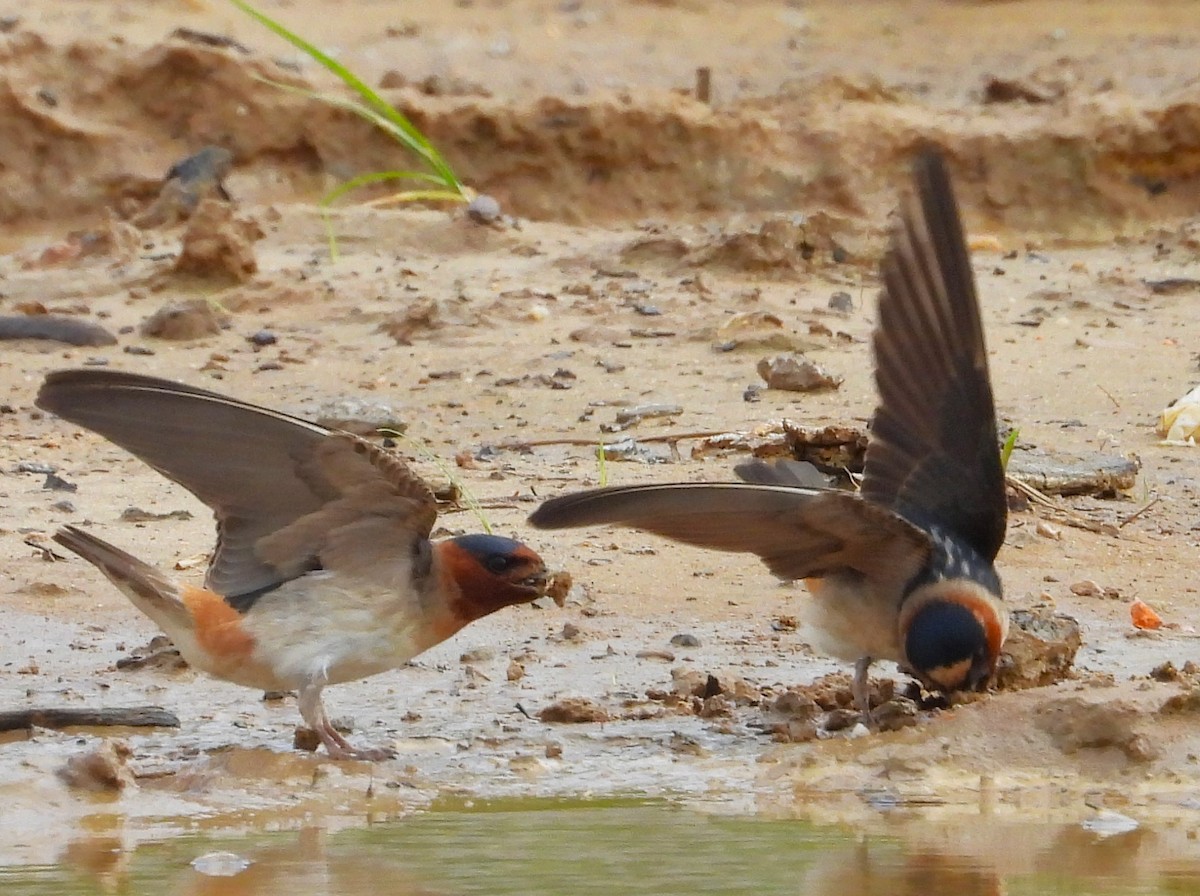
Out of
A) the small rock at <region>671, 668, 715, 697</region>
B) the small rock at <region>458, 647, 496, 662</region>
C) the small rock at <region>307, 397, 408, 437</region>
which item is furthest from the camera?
the small rock at <region>307, 397, 408, 437</region>

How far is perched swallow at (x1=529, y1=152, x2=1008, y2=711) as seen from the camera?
4922mm

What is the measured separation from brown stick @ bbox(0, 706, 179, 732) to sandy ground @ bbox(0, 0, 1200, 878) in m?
0.08

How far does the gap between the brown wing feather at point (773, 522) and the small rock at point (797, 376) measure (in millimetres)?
2878

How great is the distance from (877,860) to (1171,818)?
76 centimetres

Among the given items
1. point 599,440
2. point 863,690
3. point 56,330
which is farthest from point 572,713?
point 56,330

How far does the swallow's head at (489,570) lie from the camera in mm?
5145

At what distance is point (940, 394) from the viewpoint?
5414mm

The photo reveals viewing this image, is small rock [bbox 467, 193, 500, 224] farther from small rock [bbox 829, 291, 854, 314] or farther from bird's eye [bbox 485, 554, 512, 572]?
bird's eye [bbox 485, 554, 512, 572]

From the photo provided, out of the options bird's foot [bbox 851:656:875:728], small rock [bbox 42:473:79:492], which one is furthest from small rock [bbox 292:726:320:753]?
small rock [bbox 42:473:79:492]

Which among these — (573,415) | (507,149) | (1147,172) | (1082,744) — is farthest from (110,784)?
(1147,172)

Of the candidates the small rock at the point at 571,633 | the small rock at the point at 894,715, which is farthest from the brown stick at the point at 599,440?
the small rock at the point at 894,715

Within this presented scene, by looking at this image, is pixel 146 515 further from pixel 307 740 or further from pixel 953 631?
pixel 953 631

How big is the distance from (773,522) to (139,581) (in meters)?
1.52

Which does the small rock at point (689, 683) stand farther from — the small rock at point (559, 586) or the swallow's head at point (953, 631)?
the swallow's head at point (953, 631)
